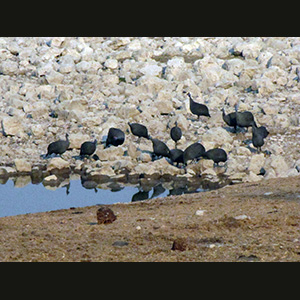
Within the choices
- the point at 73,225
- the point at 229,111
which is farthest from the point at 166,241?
the point at 229,111

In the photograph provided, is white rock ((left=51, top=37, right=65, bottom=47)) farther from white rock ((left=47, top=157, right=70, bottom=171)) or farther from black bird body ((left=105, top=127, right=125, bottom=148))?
white rock ((left=47, top=157, right=70, bottom=171))

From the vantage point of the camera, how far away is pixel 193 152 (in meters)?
Answer: 14.1

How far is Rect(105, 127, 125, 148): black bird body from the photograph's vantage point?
1508 cm

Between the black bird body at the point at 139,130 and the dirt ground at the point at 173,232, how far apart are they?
5594mm

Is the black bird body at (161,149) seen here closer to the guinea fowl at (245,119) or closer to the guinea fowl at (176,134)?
the guinea fowl at (176,134)

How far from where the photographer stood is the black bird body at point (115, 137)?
594 inches

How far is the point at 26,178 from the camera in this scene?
45.5ft

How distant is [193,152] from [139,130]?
1951mm

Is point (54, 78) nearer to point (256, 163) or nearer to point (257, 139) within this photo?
point (257, 139)

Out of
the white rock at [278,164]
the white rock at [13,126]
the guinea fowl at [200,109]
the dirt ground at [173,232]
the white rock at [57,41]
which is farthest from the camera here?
the white rock at [57,41]

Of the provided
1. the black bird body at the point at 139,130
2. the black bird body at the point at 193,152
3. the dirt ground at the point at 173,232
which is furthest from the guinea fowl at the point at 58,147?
the dirt ground at the point at 173,232

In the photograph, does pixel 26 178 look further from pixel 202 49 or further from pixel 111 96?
pixel 202 49

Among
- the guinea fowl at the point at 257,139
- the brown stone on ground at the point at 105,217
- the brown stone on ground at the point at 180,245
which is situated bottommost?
the guinea fowl at the point at 257,139

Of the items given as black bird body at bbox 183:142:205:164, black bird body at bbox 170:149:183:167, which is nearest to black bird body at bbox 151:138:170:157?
black bird body at bbox 170:149:183:167
